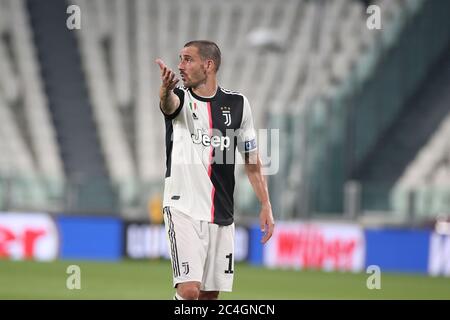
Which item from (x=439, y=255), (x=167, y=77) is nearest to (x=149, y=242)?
(x=439, y=255)

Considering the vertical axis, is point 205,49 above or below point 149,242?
above

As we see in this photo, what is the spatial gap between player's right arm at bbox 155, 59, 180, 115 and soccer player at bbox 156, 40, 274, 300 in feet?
0.05

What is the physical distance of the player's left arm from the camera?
8.12 metres

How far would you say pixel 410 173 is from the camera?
26.8 meters

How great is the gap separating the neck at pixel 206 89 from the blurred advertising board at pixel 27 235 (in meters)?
13.9

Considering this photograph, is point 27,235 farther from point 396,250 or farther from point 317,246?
point 396,250

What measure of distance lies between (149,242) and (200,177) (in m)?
14.2

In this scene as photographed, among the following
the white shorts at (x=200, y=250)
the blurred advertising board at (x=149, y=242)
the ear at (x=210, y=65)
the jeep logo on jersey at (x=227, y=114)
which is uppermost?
the ear at (x=210, y=65)

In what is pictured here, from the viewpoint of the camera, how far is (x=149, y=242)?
21.8 meters

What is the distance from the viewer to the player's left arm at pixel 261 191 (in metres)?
8.12

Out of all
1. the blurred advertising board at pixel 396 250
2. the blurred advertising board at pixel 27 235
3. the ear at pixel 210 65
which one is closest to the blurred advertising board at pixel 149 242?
the blurred advertising board at pixel 27 235

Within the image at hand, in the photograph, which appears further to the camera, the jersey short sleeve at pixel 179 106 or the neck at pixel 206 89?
the neck at pixel 206 89

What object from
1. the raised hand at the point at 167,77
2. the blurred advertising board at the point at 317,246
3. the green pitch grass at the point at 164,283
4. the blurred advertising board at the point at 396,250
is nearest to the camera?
the raised hand at the point at 167,77

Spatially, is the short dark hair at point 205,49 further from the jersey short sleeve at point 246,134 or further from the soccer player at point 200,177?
the jersey short sleeve at point 246,134
